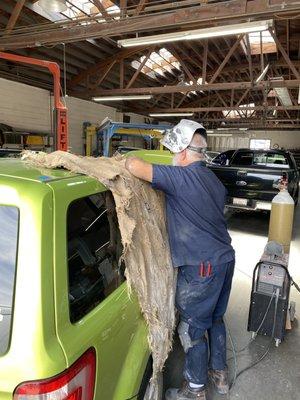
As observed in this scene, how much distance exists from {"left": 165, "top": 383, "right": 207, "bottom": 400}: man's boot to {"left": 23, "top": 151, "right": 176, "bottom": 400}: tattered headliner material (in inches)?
16.1

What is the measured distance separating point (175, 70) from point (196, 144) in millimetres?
12480

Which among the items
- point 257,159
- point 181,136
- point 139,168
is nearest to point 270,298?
point 181,136

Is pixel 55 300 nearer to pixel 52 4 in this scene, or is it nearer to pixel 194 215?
pixel 194 215

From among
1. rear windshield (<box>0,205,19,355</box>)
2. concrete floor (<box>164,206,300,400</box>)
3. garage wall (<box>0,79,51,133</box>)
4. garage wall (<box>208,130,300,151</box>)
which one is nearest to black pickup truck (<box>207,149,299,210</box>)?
concrete floor (<box>164,206,300,400</box>)

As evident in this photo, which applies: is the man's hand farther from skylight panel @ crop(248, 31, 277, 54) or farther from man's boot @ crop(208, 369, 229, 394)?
skylight panel @ crop(248, 31, 277, 54)

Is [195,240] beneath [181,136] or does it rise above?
beneath

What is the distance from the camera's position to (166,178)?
1.74 meters

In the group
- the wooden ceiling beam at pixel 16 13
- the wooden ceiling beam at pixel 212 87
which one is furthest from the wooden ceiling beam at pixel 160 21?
the wooden ceiling beam at pixel 212 87

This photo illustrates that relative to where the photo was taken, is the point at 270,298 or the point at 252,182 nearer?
the point at 270,298

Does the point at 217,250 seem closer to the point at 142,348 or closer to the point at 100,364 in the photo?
the point at 142,348

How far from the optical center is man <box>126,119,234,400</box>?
1.83m

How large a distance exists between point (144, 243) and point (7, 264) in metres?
0.78

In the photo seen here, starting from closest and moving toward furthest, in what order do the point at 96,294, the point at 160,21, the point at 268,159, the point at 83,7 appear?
the point at 96,294 → the point at 160,21 → the point at 83,7 → the point at 268,159

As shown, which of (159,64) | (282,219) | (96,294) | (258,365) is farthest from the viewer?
(159,64)
